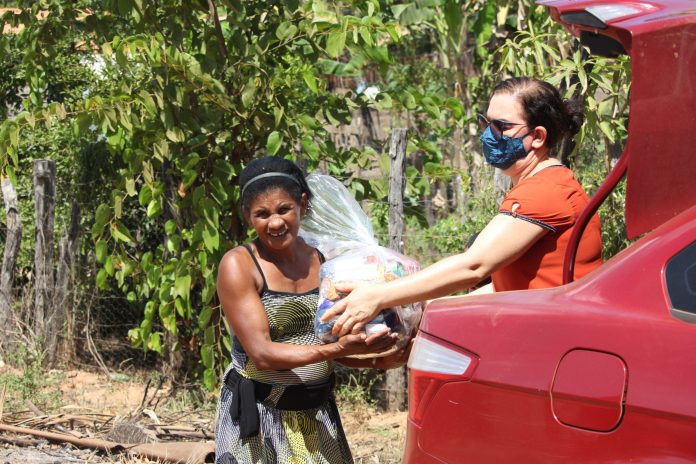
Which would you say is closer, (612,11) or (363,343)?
(612,11)

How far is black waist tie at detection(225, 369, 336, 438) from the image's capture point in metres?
3.53

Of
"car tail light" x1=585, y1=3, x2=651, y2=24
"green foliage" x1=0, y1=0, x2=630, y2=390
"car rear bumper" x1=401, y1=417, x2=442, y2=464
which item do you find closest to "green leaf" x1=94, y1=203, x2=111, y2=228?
"green foliage" x1=0, y1=0, x2=630, y2=390

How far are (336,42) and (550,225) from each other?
3.14m

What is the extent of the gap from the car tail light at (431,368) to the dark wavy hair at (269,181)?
0.90 metres

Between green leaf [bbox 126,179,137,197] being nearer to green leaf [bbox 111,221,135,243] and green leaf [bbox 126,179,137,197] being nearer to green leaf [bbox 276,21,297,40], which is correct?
green leaf [bbox 111,221,135,243]

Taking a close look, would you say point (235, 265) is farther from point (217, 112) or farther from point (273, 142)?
point (217, 112)

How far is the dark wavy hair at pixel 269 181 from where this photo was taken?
3.54 meters

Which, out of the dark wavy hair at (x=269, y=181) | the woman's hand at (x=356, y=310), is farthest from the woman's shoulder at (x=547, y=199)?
the dark wavy hair at (x=269, y=181)

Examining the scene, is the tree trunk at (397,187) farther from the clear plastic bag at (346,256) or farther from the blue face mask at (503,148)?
the blue face mask at (503,148)

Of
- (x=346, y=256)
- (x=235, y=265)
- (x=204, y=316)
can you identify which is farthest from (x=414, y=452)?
(x=204, y=316)

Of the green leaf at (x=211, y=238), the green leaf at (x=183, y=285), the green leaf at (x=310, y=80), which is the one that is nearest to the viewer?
the green leaf at (x=310, y=80)

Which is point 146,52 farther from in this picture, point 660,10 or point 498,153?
point 660,10

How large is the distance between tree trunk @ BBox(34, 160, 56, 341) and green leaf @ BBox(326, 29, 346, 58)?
338cm

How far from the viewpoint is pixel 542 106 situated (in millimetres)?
3283
